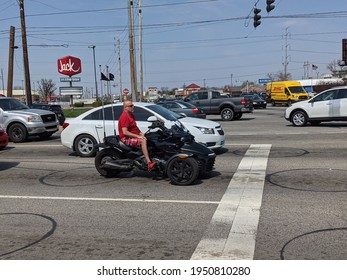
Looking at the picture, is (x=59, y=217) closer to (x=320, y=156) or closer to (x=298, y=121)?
(x=320, y=156)

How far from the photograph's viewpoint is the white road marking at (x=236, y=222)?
4.17m

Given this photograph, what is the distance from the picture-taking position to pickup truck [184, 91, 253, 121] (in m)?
24.3

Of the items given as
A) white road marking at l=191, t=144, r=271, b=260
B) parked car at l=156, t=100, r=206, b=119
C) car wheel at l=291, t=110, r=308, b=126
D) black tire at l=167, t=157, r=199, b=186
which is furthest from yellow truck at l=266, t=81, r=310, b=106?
black tire at l=167, t=157, r=199, b=186

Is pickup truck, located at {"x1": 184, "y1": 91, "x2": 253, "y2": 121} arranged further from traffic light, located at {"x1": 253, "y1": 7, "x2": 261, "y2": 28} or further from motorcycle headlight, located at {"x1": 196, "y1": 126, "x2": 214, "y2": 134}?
motorcycle headlight, located at {"x1": 196, "y1": 126, "x2": 214, "y2": 134}

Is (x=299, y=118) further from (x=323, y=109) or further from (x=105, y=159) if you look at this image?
(x=105, y=159)

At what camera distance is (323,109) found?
57.1 ft

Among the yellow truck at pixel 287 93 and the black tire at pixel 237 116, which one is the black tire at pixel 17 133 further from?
the yellow truck at pixel 287 93

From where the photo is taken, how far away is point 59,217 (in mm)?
5574

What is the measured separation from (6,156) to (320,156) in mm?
9039

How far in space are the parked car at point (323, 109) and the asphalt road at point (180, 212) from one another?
817 centimetres

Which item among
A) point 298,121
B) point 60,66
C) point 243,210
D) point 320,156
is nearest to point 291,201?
point 243,210

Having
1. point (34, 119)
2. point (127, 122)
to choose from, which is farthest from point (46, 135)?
point (127, 122)

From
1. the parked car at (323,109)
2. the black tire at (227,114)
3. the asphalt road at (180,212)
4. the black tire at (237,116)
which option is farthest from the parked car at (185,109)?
the asphalt road at (180,212)
